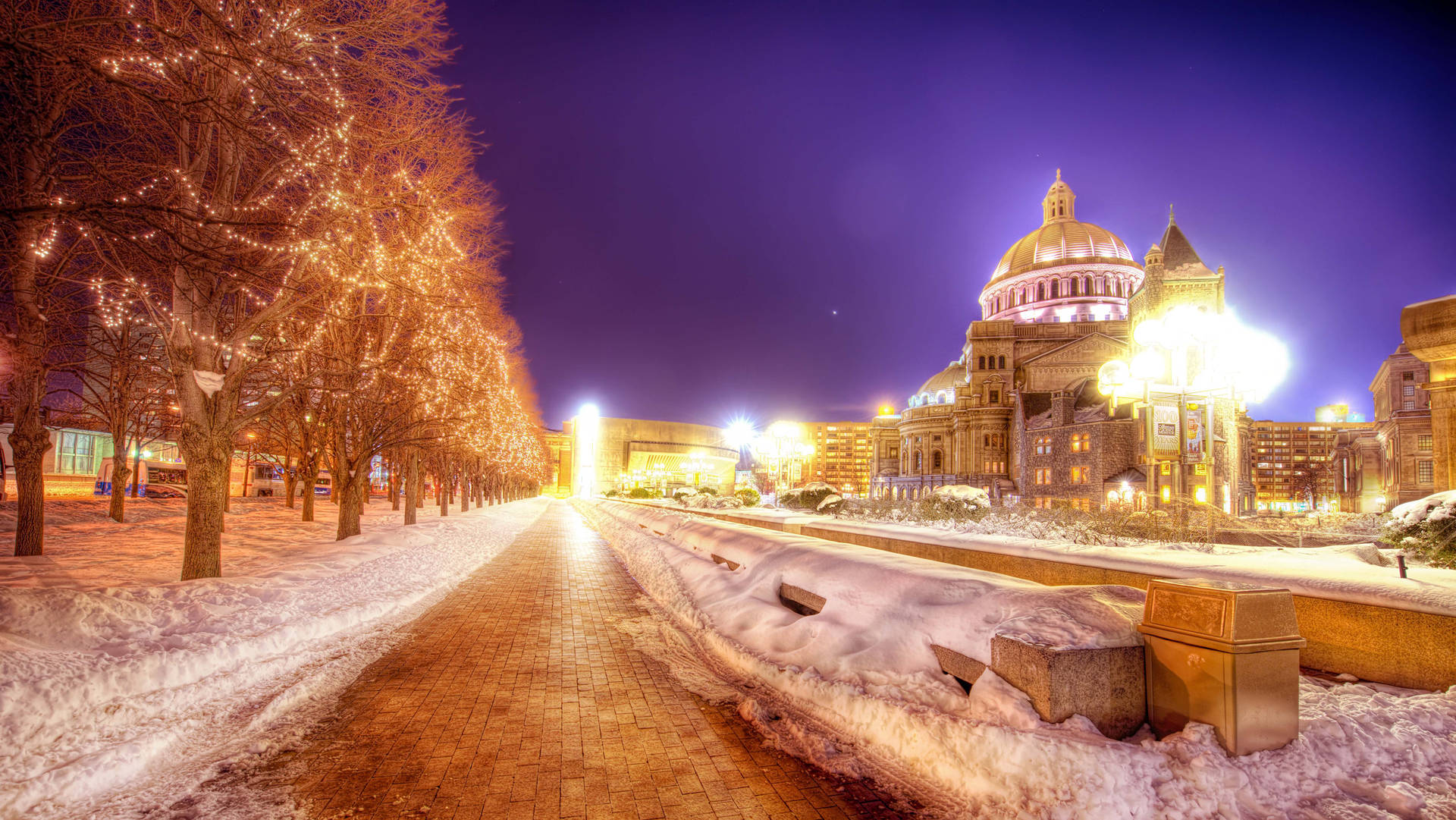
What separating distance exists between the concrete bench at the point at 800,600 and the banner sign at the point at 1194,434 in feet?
47.7

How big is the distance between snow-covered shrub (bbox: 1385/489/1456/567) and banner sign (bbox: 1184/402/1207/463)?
8988 mm

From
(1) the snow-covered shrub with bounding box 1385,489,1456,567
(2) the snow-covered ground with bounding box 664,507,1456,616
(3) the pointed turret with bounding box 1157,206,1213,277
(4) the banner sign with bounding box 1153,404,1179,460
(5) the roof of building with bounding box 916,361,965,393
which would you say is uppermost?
(3) the pointed turret with bounding box 1157,206,1213,277

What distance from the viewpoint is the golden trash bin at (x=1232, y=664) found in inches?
149

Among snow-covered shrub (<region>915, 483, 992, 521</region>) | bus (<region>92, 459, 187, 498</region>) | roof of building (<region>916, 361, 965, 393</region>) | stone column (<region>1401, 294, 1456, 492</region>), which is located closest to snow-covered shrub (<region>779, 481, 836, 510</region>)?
snow-covered shrub (<region>915, 483, 992, 521</region>)

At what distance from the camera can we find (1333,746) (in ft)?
12.8

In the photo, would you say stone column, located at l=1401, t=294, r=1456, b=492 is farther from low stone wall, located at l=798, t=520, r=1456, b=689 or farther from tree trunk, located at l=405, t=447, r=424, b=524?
tree trunk, located at l=405, t=447, r=424, b=524

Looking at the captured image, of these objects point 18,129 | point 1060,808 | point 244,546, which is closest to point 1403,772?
point 1060,808

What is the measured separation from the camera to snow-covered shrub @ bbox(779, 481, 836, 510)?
3022 centimetres

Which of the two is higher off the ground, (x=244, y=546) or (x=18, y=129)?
(x=18, y=129)

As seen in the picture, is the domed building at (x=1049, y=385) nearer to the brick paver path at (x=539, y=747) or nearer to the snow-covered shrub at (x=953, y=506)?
the snow-covered shrub at (x=953, y=506)

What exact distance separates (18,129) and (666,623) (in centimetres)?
942

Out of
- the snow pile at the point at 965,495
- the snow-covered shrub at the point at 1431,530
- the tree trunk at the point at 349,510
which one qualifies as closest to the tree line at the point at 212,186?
the tree trunk at the point at 349,510

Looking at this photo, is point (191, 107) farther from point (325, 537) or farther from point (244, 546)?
point (325, 537)

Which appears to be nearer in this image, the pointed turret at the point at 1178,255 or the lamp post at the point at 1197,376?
the lamp post at the point at 1197,376
